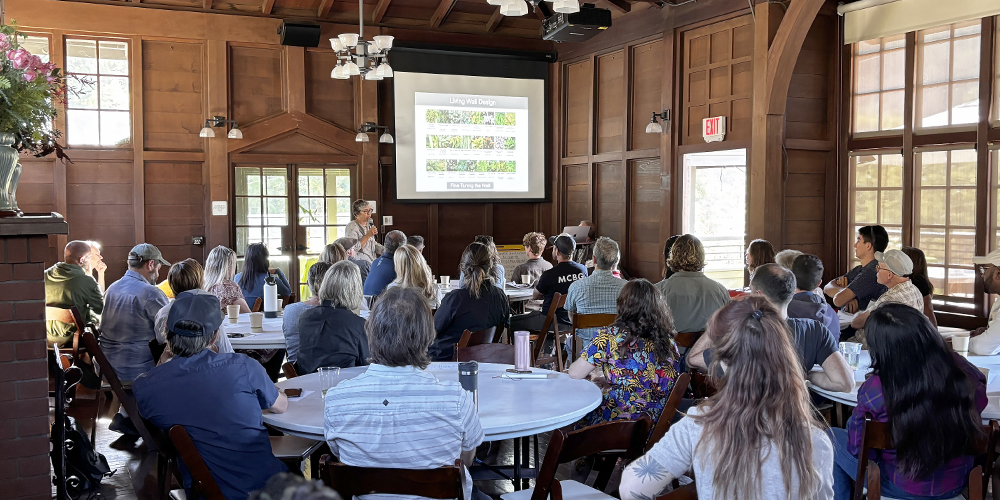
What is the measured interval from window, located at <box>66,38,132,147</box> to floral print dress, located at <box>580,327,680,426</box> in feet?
26.7

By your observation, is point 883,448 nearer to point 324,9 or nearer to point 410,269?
point 410,269

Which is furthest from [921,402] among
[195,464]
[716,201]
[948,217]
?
[716,201]

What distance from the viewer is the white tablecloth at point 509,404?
9.21 feet

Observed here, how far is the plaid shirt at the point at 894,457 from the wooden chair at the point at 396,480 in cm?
147

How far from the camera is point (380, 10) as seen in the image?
34.2ft

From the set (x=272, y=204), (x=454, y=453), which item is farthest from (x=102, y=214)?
(x=454, y=453)

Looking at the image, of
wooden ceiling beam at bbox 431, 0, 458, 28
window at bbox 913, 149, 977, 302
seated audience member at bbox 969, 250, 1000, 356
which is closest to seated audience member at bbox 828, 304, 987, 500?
seated audience member at bbox 969, 250, 1000, 356

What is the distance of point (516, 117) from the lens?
1129cm

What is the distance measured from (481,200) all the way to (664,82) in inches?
126

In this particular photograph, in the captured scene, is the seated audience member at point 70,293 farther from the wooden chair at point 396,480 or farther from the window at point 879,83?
the window at point 879,83

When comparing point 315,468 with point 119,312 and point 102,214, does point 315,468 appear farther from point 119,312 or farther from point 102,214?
point 102,214

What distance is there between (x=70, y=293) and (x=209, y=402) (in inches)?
144

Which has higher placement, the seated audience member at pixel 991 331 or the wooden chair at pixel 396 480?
the seated audience member at pixel 991 331

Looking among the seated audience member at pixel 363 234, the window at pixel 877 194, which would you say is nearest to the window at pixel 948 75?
the window at pixel 877 194
